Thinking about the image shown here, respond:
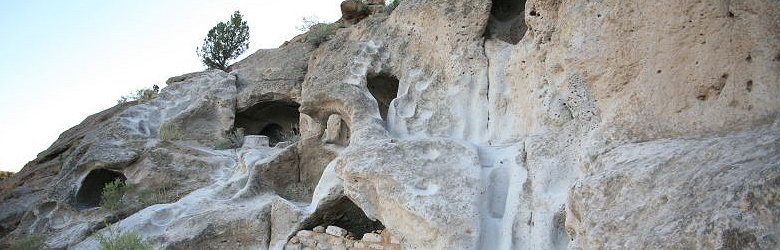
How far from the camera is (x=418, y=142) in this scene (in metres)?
5.35

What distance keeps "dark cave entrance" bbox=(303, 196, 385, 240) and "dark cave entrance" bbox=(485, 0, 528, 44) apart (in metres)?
2.46

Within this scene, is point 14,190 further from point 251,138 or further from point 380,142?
point 380,142

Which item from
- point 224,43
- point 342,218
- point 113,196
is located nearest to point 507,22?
point 342,218

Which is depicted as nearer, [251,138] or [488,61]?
[488,61]

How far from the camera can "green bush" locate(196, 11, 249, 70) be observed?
47.9 ft

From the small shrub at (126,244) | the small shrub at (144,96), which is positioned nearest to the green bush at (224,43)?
the small shrub at (144,96)

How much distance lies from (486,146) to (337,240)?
174cm

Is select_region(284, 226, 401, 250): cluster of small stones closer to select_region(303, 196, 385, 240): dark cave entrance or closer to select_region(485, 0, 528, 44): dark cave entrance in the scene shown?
select_region(303, 196, 385, 240): dark cave entrance

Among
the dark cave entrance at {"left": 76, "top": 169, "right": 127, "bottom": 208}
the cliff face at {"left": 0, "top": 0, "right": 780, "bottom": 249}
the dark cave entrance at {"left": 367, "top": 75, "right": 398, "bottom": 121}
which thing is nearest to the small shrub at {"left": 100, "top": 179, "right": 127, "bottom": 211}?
the cliff face at {"left": 0, "top": 0, "right": 780, "bottom": 249}

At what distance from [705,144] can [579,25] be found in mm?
1611

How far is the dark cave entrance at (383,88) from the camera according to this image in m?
8.23

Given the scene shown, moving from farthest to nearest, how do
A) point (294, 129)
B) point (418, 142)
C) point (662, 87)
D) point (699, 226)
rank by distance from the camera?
point (294, 129), point (418, 142), point (662, 87), point (699, 226)

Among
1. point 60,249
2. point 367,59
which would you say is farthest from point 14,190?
point 367,59

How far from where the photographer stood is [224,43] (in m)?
14.7
